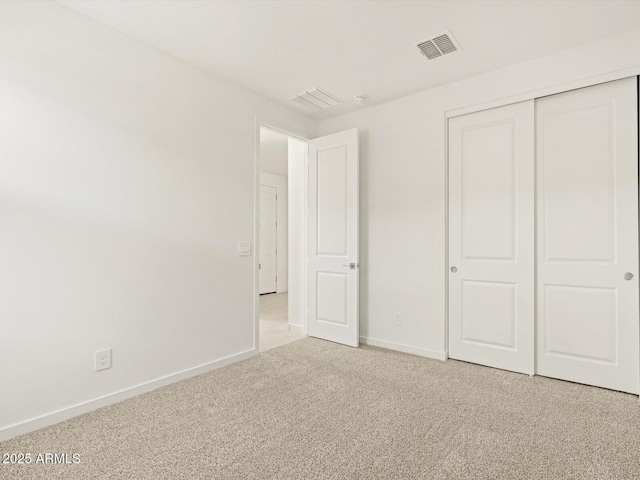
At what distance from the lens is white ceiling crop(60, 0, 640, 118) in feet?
7.08

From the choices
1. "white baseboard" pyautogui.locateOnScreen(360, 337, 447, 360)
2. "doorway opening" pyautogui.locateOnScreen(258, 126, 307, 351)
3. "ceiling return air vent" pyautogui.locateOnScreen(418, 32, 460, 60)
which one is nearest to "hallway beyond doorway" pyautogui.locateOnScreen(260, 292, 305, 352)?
"doorway opening" pyautogui.locateOnScreen(258, 126, 307, 351)

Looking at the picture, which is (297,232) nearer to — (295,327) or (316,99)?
(295,327)

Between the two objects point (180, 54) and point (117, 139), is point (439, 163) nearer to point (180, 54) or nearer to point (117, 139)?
point (180, 54)

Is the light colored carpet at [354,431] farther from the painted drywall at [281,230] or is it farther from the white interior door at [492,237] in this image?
the painted drywall at [281,230]

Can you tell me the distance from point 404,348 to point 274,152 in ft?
13.1

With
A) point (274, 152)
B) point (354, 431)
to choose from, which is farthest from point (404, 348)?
point (274, 152)

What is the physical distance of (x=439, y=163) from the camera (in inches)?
128

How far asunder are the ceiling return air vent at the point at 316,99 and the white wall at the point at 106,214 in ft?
2.21

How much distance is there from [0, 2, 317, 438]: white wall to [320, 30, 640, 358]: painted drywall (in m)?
1.40

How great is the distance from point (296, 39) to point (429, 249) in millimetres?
2136

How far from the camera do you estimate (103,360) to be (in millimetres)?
2299

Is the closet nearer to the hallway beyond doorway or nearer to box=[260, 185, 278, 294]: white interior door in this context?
the hallway beyond doorway

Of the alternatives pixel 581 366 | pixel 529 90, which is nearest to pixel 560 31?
pixel 529 90

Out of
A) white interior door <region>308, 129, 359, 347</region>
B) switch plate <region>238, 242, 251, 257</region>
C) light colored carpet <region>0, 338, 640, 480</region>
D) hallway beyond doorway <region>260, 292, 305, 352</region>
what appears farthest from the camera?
hallway beyond doorway <region>260, 292, 305, 352</region>
